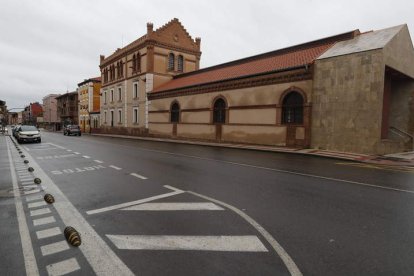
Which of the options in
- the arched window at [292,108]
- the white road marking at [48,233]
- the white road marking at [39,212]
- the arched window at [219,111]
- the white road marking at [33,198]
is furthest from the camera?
A: the arched window at [219,111]

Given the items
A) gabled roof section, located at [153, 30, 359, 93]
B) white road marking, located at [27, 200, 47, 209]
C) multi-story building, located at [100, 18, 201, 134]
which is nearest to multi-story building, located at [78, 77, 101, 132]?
multi-story building, located at [100, 18, 201, 134]

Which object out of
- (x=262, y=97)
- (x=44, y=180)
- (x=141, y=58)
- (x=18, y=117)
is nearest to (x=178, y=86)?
(x=141, y=58)

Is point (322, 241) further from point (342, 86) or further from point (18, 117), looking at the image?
point (18, 117)

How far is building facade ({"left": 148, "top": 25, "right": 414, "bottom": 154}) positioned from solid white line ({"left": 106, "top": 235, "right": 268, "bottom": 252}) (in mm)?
14832

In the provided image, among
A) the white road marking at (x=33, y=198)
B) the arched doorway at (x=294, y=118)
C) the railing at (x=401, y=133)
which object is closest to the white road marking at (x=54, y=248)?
the white road marking at (x=33, y=198)

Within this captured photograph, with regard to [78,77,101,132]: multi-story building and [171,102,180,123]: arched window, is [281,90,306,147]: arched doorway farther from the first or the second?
[78,77,101,132]: multi-story building

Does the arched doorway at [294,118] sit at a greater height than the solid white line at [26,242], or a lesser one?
greater

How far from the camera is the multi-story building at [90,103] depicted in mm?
54844

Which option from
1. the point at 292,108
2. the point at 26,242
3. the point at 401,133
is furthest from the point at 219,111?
the point at 26,242

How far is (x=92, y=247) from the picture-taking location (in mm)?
3756

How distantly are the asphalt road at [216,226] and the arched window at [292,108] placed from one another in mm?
11330

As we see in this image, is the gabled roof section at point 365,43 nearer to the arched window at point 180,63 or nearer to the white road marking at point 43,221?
the white road marking at point 43,221

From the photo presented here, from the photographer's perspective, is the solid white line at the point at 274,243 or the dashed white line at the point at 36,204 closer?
the solid white line at the point at 274,243

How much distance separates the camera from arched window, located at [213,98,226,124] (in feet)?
81.8
